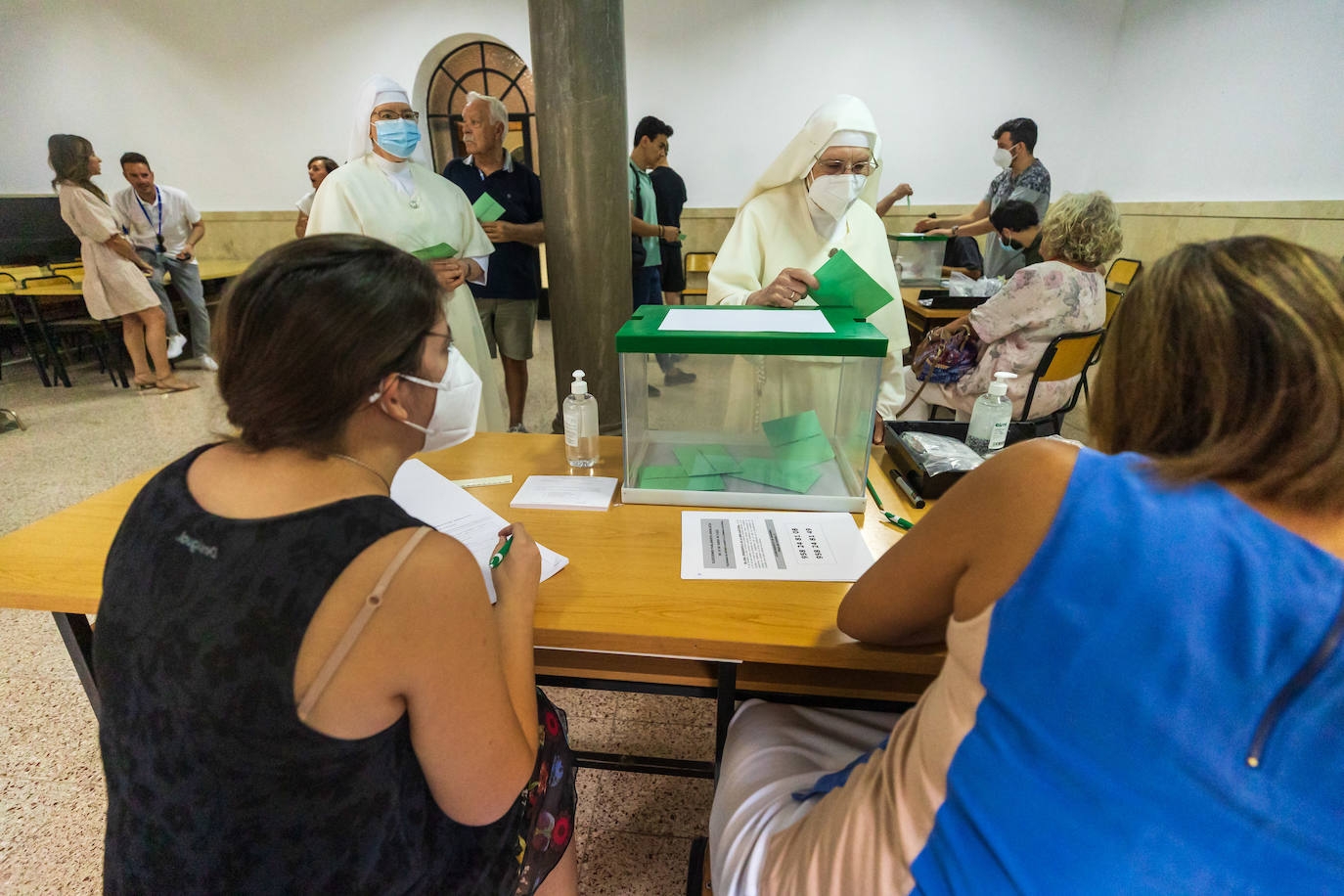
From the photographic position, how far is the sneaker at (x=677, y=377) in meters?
1.44

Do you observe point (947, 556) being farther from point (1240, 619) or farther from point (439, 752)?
point (439, 752)

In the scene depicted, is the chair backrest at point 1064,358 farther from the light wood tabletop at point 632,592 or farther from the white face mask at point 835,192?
the light wood tabletop at point 632,592

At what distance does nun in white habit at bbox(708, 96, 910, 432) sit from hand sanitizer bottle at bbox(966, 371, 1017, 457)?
0.31 m

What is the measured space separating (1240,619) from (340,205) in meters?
2.82

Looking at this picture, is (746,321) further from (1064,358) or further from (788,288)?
(1064,358)

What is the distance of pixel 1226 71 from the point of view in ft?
15.1

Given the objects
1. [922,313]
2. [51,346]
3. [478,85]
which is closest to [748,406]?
[922,313]

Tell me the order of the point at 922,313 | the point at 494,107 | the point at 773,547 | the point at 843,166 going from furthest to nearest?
the point at 922,313 → the point at 494,107 → the point at 843,166 → the point at 773,547

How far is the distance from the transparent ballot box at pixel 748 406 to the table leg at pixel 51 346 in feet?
19.3

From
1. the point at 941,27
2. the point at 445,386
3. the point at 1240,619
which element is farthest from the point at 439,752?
the point at 941,27

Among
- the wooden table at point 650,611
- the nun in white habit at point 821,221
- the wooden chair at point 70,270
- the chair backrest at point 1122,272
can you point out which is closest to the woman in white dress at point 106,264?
the wooden chair at point 70,270

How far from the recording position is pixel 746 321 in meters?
1.38

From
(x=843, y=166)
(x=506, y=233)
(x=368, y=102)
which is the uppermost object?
(x=368, y=102)

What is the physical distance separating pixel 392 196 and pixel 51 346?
186 inches
